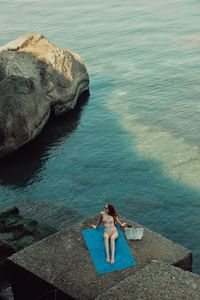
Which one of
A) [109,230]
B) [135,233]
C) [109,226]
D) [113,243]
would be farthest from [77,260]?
[135,233]

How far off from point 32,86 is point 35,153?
505 cm

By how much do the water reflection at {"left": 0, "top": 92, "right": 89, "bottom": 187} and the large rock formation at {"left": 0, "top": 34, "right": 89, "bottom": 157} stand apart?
1.92 ft

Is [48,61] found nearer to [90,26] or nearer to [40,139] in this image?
[40,139]

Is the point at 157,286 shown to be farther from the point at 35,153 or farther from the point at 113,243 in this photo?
the point at 35,153

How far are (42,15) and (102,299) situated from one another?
66.3 metres

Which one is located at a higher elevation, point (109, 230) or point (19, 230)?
point (109, 230)

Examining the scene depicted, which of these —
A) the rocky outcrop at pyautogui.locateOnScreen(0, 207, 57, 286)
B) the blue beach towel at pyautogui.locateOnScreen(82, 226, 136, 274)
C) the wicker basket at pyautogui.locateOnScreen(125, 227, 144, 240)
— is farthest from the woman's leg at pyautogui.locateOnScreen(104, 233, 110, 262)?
the rocky outcrop at pyautogui.locateOnScreen(0, 207, 57, 286)

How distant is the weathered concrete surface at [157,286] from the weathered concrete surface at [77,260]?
1.40 metres

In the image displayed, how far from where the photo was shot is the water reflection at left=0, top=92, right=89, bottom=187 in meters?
35.8

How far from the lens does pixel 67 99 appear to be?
148 ft

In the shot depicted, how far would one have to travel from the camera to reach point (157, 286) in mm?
15680

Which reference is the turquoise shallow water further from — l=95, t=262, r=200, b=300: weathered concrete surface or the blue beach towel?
l=95, t=262, r=200, b=300: weathered concrete surface

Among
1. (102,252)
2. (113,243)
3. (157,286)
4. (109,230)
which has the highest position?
(157,286)

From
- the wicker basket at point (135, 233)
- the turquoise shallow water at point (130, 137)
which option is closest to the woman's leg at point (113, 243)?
the wicker basket at point (135, 233)
